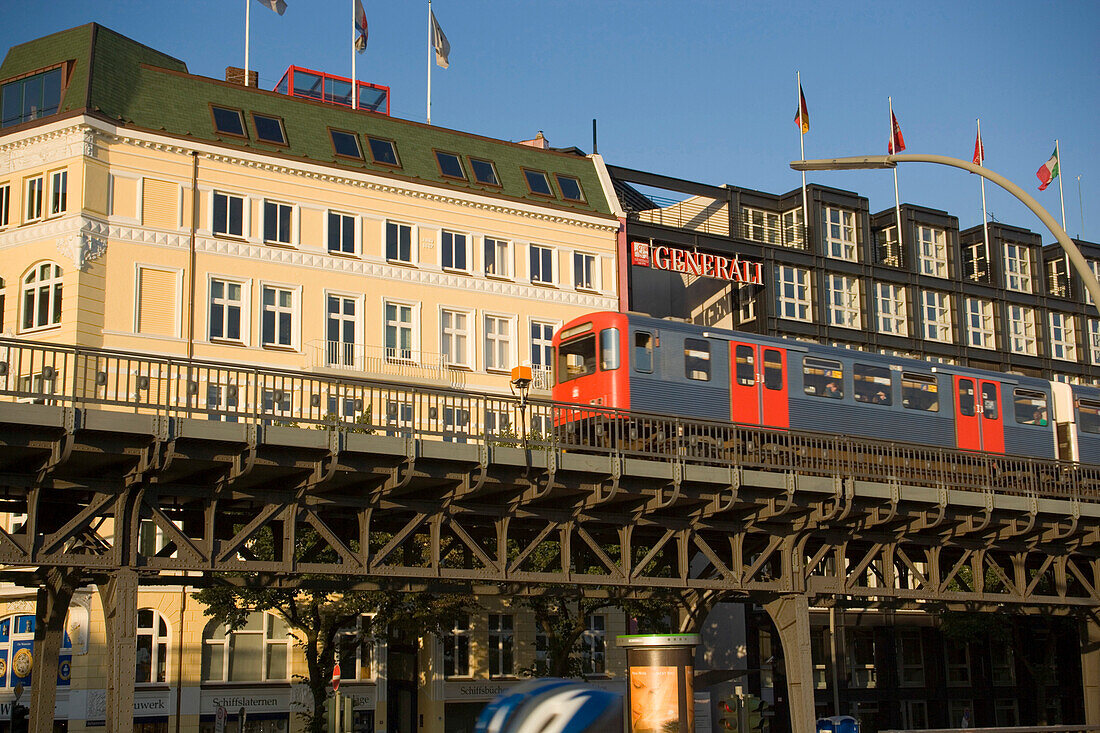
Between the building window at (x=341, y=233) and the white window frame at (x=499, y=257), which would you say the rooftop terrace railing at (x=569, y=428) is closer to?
the building window at (x=341, y=233)

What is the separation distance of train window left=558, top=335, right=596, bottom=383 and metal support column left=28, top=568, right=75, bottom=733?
1418 centimetres

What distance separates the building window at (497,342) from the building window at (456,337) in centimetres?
79

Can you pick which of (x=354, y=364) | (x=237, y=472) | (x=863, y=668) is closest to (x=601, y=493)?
(x=237, y=472)

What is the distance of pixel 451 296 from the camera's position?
4725 centimetres

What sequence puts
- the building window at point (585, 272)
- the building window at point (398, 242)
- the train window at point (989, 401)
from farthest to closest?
the building window at point (585, 272) → the building window at point (398, 242) → the train window at point (989, 401)

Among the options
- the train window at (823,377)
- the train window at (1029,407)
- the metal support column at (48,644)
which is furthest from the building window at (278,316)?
the train window at (1029,407)

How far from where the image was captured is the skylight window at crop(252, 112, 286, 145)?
45188 mm

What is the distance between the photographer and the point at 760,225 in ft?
189

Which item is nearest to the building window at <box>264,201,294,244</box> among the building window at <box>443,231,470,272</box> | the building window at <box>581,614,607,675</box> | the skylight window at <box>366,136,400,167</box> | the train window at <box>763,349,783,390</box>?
the skylight window at <box>366,136,400,167</box>

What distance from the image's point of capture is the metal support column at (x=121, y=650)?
18.8m

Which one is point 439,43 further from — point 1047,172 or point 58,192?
point 1047,172

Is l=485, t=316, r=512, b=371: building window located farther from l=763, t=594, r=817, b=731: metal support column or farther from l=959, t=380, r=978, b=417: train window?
l=763, t=594, r=817, b=731: metal support column

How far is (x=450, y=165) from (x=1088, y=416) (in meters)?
23.9

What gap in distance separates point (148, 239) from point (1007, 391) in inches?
1059
